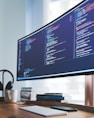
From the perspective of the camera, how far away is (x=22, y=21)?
7.77ft

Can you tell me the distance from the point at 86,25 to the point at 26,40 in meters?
0.70

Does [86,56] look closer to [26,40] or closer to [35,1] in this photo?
[26,40]

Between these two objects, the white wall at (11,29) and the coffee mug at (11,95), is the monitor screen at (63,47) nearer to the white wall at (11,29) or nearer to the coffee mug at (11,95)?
the coffee mug at (11,95)

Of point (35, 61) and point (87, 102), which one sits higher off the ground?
point (35, 61)

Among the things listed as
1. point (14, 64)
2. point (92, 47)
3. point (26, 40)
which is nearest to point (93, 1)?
point (92, 47)

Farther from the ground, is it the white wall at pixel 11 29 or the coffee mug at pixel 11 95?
the white wall at pixel 11 29

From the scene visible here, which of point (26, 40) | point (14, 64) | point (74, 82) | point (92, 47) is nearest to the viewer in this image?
point (92, 47)

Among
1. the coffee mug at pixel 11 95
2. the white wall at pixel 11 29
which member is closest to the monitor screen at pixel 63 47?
the coffee mug at pixel 11 95

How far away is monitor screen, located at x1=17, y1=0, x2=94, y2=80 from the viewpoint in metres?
1.04

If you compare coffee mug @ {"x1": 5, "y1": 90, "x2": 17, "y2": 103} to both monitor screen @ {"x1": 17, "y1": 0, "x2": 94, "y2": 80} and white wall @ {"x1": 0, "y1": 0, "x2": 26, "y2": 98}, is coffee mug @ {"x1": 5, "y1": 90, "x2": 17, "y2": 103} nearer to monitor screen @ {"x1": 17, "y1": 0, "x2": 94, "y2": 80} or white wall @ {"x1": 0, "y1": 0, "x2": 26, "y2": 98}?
monitor screen @ {"x1": 17, "y1": 0, "x2": 94, "y2": 80}

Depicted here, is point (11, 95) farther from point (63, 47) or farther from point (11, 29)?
point (11, 29)

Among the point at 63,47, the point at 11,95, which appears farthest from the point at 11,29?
the point at 63,47

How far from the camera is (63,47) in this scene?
4.00 ft

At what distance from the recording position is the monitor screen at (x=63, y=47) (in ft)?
3.40
